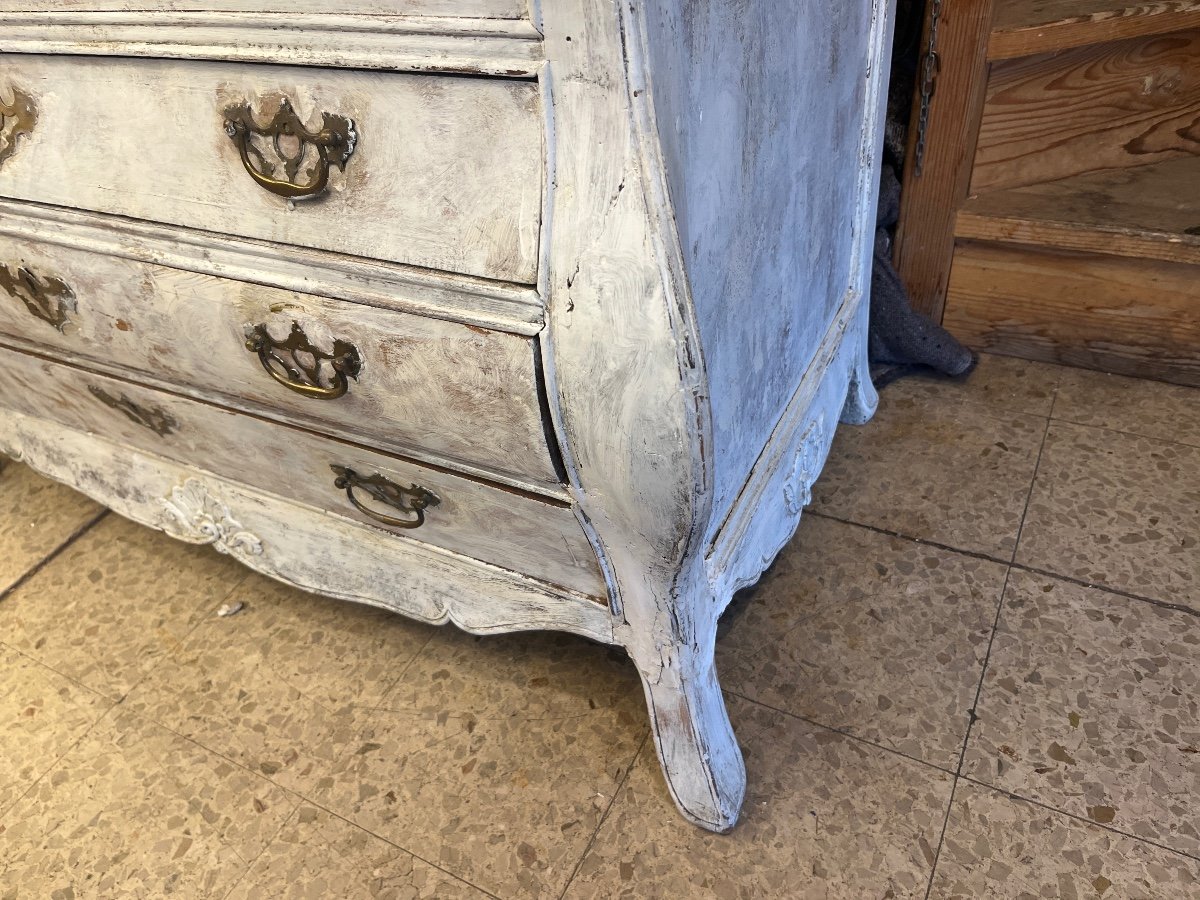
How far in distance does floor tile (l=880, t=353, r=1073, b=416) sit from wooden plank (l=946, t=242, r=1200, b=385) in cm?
4

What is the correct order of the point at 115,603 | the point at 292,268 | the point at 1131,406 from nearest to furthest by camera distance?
the point at 292,268 < the point at 115,603 < the point at 1131,406

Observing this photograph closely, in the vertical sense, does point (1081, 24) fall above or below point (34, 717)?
above

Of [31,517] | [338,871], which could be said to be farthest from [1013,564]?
[31,517]

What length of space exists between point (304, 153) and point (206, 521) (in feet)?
2.26

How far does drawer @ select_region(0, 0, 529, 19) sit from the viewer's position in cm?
60

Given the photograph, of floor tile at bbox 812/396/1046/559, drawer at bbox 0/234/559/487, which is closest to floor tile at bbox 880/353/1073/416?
floor tile at bbox 812/396/1046/559

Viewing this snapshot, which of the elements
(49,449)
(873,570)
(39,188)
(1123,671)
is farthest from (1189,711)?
(49,449)

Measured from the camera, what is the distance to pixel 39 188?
0.92 meters

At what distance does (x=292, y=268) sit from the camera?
0.81 m

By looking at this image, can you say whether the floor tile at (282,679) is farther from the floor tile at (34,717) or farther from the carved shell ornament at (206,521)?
the carved shell ornament at (206,521)

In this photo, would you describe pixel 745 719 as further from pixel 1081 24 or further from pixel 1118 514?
pixel 1081 24

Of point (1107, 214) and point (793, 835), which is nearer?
point (793, 835)

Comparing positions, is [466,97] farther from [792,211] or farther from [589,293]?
[792,211]

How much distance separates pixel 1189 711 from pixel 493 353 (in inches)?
39.4
